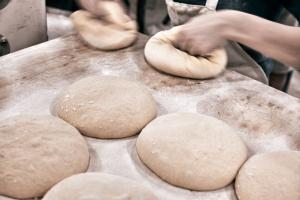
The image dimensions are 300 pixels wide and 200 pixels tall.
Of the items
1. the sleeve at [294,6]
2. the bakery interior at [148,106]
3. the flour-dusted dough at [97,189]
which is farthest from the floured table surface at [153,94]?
the sleeve at [294,6]

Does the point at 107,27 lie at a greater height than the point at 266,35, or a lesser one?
lesser

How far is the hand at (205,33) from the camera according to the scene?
4.98 ft

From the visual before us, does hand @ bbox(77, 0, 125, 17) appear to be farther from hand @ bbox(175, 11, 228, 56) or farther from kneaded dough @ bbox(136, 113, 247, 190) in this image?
kneaded dough @ bbox(136, 113, 247, 190)

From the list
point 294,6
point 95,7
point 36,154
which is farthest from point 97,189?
point 294,6

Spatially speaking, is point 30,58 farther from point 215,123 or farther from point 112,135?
point 215,123

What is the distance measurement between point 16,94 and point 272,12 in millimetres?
1182

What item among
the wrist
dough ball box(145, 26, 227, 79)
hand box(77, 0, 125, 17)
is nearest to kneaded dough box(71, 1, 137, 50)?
hand box(77, 0, 125, 17)

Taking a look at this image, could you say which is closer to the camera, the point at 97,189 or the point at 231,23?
the point at 97,189

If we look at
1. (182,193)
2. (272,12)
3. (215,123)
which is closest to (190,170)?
(182,193)

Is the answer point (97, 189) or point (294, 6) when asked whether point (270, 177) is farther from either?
point (294, 6)

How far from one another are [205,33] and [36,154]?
0.80 meters

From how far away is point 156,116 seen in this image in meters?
1.39

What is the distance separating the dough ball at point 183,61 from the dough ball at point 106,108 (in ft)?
0.67

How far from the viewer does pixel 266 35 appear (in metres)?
1.44
